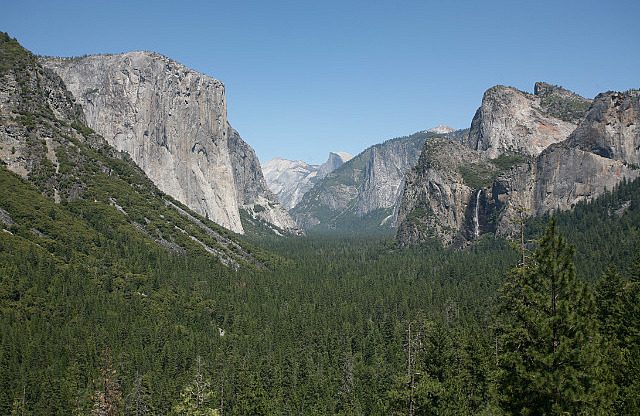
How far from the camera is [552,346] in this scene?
27.5 metres

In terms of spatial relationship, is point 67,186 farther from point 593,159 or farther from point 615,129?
point 615,129

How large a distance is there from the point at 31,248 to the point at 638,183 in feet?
578

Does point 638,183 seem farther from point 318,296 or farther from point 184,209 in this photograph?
point 184,209

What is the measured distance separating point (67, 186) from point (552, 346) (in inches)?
5567

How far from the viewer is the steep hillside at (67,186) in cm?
11869

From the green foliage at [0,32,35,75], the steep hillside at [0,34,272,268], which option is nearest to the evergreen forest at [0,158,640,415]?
the steep hillside at [0,34,272,268]

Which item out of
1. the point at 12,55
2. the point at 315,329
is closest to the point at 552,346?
the point at 315,329

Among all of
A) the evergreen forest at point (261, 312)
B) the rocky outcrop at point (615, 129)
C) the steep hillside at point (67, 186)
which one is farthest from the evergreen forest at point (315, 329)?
the rocky outcrop at point (615, 129)

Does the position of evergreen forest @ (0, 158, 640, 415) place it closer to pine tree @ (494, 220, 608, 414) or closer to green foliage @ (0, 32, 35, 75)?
pine tree @ (494, 220, 608, 414)

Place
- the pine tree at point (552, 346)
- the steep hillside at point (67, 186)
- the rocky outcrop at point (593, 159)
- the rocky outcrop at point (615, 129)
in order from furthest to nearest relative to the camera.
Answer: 1. the rocky outcrop at point (615, 129)
2. the rocky outcrop at point (593, 159)
3. the steep hillside at point (67, 186)
4. the pine tree at point (552, 346)

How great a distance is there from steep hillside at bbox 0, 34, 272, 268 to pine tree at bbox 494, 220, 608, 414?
105960 mm

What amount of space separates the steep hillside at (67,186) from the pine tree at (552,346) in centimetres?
10596

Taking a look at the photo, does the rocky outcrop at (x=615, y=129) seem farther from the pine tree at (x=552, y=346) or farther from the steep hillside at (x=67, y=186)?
the pine tree at (x=552, y=346)

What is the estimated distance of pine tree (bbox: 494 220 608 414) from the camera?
2603 centimetres
